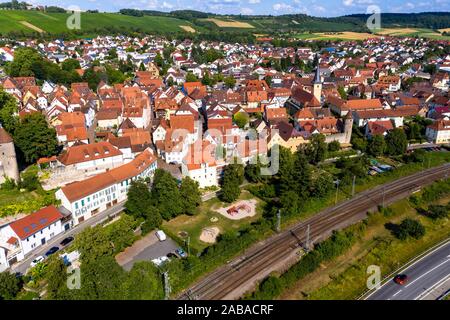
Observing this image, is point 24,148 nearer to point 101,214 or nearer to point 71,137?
point 71,137

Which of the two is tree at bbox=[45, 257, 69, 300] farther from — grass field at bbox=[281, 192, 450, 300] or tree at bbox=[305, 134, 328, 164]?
tree at bbox=[305, 134, 328, 164]

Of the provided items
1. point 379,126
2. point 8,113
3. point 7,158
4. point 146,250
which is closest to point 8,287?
point 146,250

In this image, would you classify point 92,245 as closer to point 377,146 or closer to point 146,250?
point 146,250

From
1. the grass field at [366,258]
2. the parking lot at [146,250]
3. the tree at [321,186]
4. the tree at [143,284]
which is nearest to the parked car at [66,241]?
the parking lot at [146,250]

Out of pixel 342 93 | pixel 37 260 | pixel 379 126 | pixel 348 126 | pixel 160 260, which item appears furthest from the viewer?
pixel 342 93

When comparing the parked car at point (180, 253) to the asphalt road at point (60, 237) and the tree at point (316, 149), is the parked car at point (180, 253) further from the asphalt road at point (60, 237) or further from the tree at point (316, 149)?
the tree at point (316, 149)
